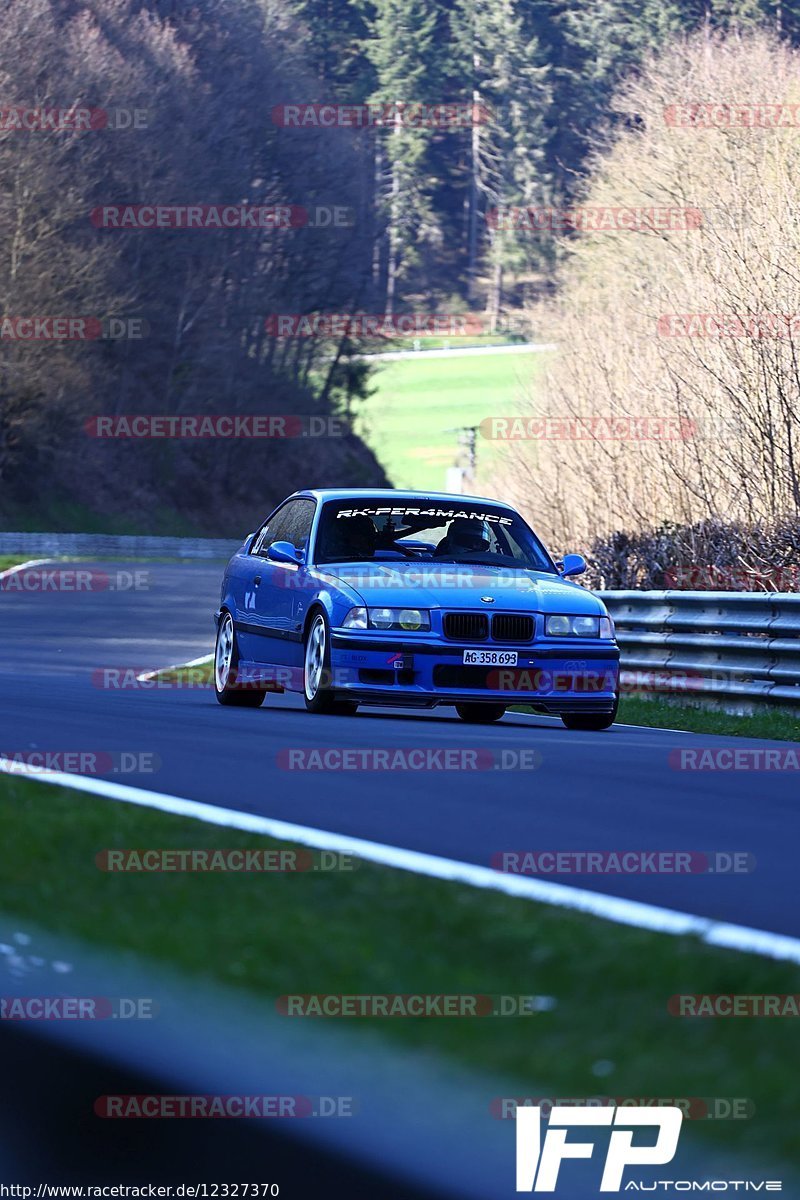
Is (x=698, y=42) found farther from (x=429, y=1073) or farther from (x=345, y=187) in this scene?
(x=429, y=1073)

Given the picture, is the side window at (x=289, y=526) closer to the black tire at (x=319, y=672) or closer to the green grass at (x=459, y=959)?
the black tire at (x=319, y=672)

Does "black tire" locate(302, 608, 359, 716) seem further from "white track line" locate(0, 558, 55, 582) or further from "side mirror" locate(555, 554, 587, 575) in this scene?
"white track line" locate(0, 558, 55, 582)

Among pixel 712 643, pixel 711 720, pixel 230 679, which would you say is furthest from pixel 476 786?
pixel 712 643

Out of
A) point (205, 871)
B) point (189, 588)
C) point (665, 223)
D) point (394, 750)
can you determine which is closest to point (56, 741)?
point (394, 750)

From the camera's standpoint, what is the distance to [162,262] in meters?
→ 85.5

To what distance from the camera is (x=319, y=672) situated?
1432 cm

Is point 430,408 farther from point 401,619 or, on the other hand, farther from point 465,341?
point 401,619

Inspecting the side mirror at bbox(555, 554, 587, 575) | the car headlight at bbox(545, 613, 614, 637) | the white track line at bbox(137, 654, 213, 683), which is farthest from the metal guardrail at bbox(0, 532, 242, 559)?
the car headlight at bbox(545, 613, 614, 637)

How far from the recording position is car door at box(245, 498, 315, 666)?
1502 centimetres

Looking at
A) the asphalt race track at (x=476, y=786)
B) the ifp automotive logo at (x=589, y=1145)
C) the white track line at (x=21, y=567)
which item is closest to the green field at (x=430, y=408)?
the white track line at (x=21, y=567)

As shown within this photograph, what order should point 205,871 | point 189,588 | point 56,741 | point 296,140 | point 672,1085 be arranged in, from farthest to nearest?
point 296,140 < point 189,588 < point 56,741 < point 205,871 < point 672,1085

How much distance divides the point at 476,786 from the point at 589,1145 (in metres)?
5.74

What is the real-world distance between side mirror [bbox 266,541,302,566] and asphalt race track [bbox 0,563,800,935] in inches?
41.2

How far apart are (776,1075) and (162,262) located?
83.6 metres
